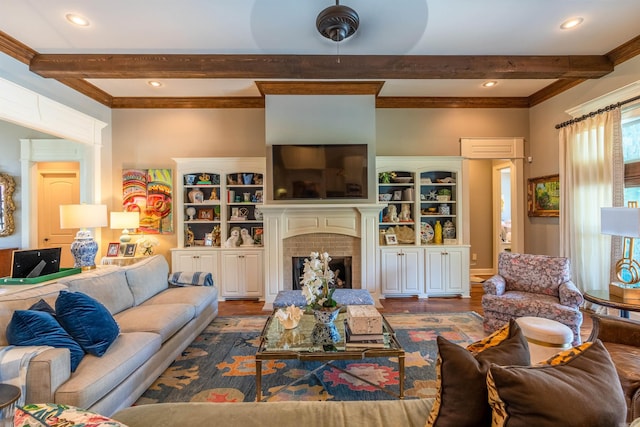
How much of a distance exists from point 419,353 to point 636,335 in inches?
58.5

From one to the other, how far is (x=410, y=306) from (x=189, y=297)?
287cm

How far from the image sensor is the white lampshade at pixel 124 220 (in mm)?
4379

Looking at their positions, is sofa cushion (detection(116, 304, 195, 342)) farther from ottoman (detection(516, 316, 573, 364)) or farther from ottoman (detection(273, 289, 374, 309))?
ottoman (detection(516, 316, 573, 364))

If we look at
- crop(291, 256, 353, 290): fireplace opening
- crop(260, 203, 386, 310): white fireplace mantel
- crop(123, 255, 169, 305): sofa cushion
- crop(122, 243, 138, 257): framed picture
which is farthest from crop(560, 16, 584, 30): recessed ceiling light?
crop(122, 243, 138, 257): framed picture

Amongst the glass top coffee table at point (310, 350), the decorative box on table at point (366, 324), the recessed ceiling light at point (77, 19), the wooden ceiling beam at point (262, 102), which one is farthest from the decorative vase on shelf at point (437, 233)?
the recessed ceiling light at point (77, 19)

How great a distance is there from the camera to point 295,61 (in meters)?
3.47

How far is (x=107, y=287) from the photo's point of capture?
268 centimetres

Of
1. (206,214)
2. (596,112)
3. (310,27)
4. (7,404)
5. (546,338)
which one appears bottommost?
(546,338)

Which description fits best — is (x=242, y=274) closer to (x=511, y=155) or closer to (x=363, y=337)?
(x=363, y=337)

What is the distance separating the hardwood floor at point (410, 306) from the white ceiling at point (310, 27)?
3204 millimetres

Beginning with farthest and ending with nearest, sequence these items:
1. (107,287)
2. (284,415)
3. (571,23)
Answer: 1. (571,23)
2. (107,287)
3. (284,415)

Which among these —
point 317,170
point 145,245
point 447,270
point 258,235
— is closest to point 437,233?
point 447,270

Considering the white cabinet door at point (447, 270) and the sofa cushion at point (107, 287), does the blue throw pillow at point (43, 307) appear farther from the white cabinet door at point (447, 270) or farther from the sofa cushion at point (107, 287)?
the white cabinet door at point (447, 270)

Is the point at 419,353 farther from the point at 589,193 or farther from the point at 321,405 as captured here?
the point at 589,193
